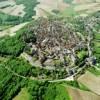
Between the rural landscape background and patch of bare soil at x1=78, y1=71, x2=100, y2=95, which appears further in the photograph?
patch of bare soil at x1=78, y1=71, x2=100, y2=95

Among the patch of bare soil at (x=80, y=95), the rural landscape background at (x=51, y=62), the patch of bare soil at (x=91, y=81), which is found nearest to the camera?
the patch of bare soil at (x=80, y=95)

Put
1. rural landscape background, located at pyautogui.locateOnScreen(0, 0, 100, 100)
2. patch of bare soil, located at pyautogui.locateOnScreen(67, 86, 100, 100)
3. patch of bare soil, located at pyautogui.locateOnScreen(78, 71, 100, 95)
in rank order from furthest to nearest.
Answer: patch of bare soil, located at pyautogui.locateOnScreen(78, 71, 100, 95) < rural landscape background, located at pyautogui.locateOnScreen(0, 0, 100, 100) < patch of bare soil, located at pyautogui.locateOnScreen(67, 86, 100, 100)

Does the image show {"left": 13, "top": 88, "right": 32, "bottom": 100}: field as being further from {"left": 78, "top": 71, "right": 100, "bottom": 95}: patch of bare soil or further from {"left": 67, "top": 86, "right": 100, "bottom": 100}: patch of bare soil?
{"left": 78, "top": 71, "right": 100, "bottom": 95}: patch of bare soil

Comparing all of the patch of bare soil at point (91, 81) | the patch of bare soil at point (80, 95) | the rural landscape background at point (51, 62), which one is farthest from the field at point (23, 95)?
the patch of bare soil at point (91, 81)

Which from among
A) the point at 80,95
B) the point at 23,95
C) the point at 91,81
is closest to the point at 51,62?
the point at 91,81

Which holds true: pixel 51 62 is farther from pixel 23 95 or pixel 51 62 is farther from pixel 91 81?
pixel 23 95

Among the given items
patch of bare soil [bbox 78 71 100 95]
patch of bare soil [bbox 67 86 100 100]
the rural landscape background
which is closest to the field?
the rural landscape background

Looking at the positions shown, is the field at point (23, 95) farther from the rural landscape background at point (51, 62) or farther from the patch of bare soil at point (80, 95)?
the patch of bare soil at point (80, 95)

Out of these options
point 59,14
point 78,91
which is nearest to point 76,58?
point 78,91

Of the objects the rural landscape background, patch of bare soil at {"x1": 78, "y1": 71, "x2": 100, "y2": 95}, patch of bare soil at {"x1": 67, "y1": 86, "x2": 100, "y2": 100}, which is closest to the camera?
patch of bare soil at {"x1": 67, "y1": 86, "x2": 100, "y2": 100}
